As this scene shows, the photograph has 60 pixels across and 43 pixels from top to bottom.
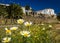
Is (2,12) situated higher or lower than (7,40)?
lower

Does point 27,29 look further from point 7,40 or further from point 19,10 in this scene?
point 19,10

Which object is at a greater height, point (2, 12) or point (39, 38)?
point (39, 38)

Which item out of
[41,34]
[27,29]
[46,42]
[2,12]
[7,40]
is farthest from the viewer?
[2,12]

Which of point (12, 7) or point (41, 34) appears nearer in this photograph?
point (41, 34)

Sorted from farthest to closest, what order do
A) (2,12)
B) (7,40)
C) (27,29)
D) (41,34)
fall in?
(2,12) < (41,34) < (27,29) < (7,40)

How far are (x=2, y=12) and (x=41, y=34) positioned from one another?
55.8 metres

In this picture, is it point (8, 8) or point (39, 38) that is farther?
point (8, 8)

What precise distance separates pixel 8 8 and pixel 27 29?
57.7 m

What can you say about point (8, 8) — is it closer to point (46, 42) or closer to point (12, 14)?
point (12, 14)

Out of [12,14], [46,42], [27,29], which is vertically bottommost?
[12,14]

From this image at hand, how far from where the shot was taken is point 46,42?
3404 millimetres

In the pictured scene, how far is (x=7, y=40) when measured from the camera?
2750 millimetres

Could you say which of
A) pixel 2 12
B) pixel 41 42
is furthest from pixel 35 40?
pixel 2 12

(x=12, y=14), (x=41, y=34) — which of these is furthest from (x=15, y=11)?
(x=41, y=34)
